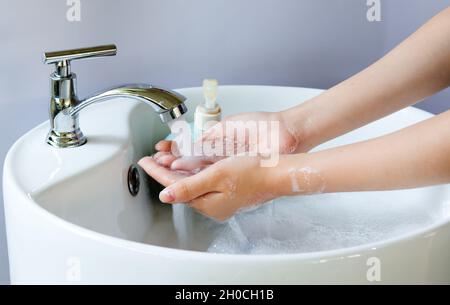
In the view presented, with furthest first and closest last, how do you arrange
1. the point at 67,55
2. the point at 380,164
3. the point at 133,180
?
the point at 133,180 → the point at 67,55 → the point at 380,164

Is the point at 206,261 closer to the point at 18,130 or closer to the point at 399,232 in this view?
the point at 399,232

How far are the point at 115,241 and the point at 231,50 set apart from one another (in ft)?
1.95

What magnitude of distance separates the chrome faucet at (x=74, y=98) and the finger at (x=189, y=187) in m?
0.10

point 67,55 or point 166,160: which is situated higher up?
point 67,55

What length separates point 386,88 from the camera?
33.5 inches

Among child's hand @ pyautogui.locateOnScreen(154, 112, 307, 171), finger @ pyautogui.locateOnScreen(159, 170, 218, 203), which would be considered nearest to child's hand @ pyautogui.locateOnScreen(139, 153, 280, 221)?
finger @ pyautogui.locateOnScreen(159, 170, 218, 203)

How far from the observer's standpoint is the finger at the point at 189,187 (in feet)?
2.35

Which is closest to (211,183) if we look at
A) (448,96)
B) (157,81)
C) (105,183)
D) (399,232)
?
(105,183)

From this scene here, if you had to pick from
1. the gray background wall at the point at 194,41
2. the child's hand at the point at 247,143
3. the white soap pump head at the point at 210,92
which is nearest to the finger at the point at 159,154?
the child's hand at the point at 247,143

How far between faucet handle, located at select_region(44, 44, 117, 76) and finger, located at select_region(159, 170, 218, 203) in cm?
20

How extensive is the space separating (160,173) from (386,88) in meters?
0.31

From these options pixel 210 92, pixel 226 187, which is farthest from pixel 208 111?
pixel 226 187

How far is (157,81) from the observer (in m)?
1.08

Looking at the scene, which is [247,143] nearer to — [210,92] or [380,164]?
[210,92]
